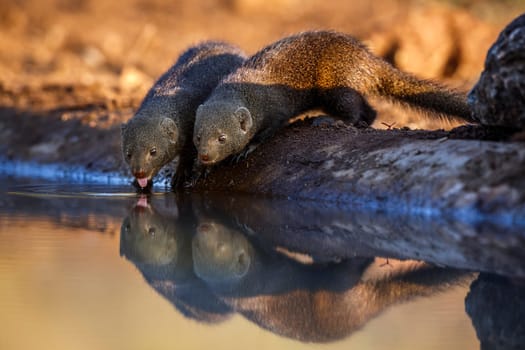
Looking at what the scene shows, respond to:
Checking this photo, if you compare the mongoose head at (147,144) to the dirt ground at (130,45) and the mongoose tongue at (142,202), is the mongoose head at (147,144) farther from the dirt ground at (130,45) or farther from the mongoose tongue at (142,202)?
the dirt ground at (130,45)

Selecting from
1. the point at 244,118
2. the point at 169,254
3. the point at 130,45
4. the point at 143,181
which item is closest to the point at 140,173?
the point at 143,181

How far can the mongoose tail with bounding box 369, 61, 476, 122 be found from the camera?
→ 6.81 meters

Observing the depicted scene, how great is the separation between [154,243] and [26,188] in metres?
2.78

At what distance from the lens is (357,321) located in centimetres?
300

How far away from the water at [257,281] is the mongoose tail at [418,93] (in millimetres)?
1780

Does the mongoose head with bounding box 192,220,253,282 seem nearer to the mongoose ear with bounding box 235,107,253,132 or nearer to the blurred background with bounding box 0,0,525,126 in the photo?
the mongoose ear with bounding box 235,107,253,132

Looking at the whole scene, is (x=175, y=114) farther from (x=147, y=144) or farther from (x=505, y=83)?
(x=505, y=83)

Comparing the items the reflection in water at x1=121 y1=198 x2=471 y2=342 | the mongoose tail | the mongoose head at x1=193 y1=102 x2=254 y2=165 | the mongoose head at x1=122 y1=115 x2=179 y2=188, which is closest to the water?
the reflection in water at x1=121 y1=198 x2=471 y2=342

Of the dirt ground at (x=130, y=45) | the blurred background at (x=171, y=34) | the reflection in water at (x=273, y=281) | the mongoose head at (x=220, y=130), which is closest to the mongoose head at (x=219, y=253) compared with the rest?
the reflection in water at (x=273, y=281)

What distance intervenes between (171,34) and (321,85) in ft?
22.7

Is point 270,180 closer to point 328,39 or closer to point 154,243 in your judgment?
point 328,39

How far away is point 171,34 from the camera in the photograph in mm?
13523

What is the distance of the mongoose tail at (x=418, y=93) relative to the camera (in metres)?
6.81

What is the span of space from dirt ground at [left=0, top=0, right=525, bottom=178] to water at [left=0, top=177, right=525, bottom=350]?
11.5ft
